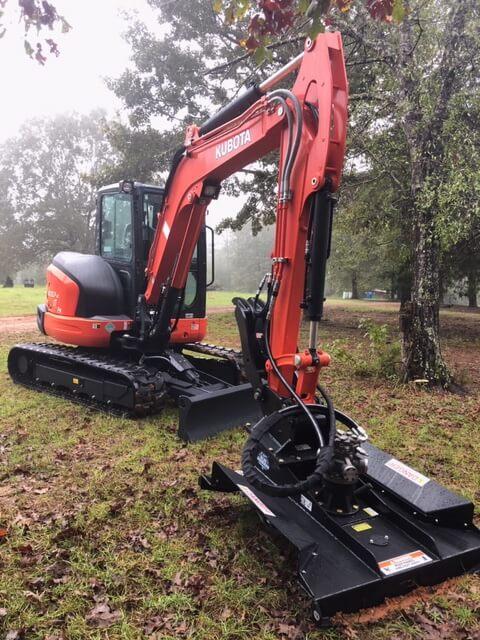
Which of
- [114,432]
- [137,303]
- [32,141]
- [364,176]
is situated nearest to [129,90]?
[364,176]

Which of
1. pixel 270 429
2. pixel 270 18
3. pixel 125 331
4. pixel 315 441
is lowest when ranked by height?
pixel 315 441

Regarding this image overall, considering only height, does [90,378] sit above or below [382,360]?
below

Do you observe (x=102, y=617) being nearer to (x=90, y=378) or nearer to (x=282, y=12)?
(x=282, y=12)

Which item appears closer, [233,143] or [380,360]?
[233,143]

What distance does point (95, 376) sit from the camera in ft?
20.0

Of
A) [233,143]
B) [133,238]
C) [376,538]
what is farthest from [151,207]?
[376,538]

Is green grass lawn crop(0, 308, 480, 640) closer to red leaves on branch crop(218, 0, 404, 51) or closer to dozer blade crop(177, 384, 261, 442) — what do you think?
dozer blade crop(177, 384, 261, 442)

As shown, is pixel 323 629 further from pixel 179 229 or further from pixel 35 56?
pixel 179 229

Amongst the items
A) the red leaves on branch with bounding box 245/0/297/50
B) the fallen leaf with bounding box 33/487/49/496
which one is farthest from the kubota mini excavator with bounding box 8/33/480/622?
the fallen leaf with bounding box 33/487/49/496

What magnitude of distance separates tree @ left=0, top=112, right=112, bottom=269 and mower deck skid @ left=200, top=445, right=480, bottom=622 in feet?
116

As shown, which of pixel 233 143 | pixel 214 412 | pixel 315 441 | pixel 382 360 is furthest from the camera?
pixel 382 360

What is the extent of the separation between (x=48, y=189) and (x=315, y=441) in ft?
128

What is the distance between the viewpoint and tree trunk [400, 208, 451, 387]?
6953 millimetres

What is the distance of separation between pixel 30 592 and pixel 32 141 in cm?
4102
